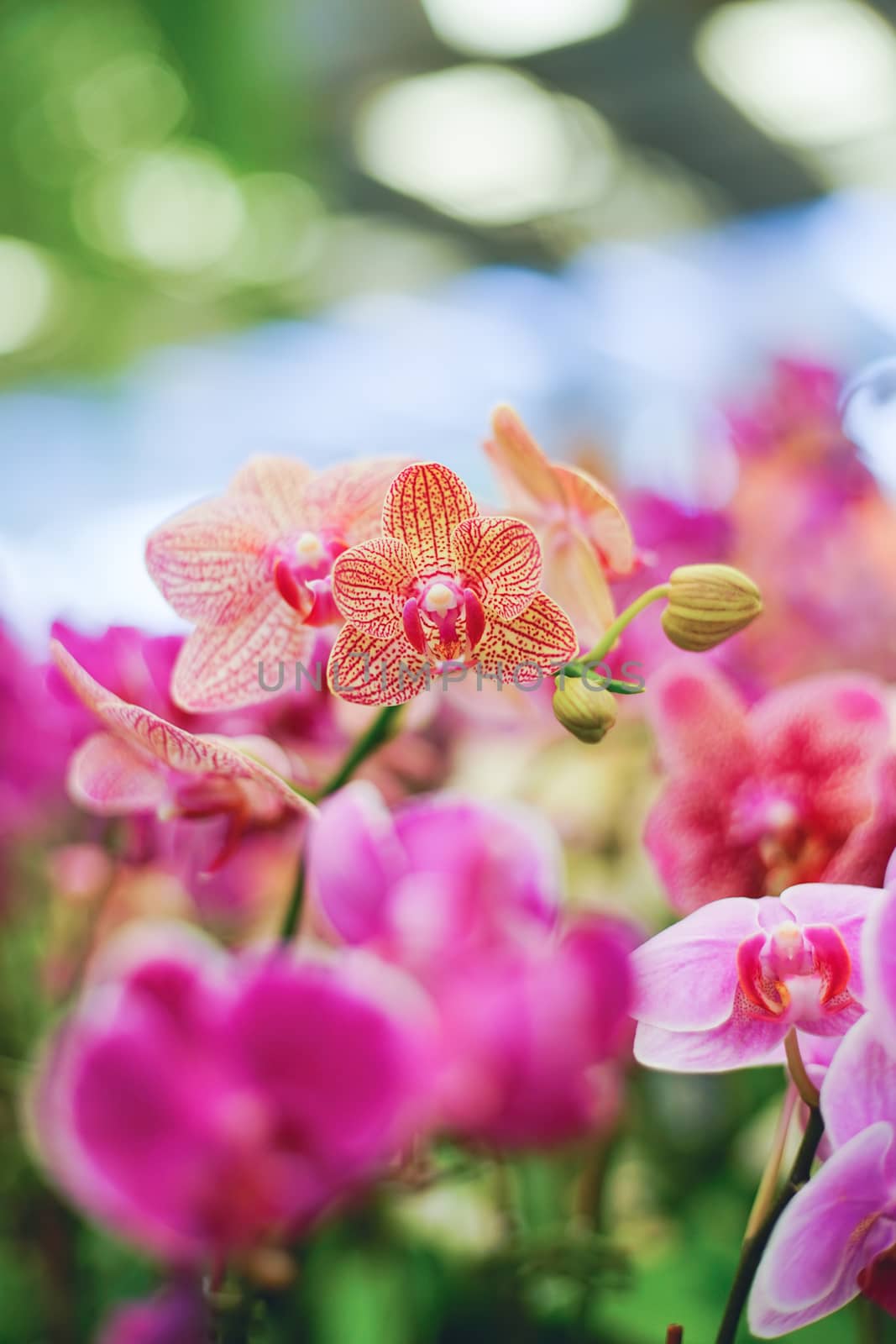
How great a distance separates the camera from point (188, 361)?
4.21 meters

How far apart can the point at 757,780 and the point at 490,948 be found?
13 centimetres

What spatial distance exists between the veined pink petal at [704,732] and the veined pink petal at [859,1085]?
0.33 ft

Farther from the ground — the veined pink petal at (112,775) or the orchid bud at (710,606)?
the orchid bud at (710,606)

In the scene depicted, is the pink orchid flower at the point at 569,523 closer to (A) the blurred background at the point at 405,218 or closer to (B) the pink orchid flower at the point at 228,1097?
(B) the pink orchid flower at the point at 228,1097

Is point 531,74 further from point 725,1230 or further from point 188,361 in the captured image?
point 725,1230

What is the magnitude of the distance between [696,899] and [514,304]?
3992 millimetres

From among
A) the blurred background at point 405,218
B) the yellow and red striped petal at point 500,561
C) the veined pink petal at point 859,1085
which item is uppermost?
the blurred background at point 405,218

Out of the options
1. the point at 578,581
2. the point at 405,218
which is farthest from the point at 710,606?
the point at 405,218

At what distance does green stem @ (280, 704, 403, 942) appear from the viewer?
0.87 ft

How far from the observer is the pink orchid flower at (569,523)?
28 centimetres

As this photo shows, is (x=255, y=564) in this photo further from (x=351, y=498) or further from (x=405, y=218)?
(x=405, y=218)

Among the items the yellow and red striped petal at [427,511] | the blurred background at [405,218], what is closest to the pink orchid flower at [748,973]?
the yellow and red striped petal at [427,511]

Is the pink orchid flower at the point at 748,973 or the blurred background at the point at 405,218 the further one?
the blurred background at the point at 405,218

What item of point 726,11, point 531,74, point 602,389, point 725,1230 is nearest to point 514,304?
point 602,389
